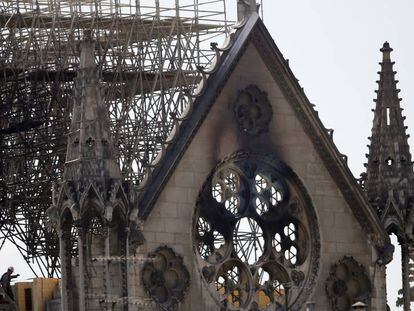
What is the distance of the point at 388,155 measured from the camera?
78312mm

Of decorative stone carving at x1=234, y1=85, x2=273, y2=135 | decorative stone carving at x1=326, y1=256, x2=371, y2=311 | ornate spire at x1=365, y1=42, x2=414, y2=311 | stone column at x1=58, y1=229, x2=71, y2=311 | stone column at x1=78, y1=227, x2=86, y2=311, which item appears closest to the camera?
stone column at x1=78, y1=227, x2=86, y2=311

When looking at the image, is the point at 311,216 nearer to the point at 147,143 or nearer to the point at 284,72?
the point at 284,72

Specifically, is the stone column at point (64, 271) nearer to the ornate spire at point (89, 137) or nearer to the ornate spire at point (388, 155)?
the ornate spire at point (89, 137)

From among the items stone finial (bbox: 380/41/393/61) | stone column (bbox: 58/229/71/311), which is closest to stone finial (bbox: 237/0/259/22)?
stone finial (bbox: 380/41/393/61)

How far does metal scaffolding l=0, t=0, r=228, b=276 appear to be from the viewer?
317ft

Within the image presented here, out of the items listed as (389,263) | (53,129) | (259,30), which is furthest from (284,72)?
(53,129)

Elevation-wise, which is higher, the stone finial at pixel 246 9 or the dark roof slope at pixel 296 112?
the stone finial at pixel 246 9

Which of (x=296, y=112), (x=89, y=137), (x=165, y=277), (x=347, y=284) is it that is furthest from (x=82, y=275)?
(x=347, y=284)

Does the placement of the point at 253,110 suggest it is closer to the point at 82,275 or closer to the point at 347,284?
the point at 347,284

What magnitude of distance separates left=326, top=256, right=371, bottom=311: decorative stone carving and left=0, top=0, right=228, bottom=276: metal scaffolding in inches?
740

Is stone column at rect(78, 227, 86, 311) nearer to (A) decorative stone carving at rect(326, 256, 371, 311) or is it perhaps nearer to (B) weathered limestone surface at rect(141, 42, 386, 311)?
(B) weathered limestone surface at rect(141, 42, 386, 311)

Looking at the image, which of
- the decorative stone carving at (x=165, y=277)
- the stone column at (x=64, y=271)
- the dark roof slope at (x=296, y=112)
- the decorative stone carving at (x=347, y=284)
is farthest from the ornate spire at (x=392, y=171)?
the stone column at (x=64, y=271)

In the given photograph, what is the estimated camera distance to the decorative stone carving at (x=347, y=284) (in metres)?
76.4

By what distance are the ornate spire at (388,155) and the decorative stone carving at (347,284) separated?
2168 millimetres
